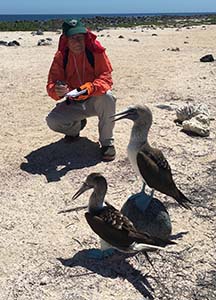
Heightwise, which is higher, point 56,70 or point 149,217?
point 56,70

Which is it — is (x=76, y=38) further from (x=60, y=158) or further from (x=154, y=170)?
(x=154, y=170)

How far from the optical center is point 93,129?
7.21 metres

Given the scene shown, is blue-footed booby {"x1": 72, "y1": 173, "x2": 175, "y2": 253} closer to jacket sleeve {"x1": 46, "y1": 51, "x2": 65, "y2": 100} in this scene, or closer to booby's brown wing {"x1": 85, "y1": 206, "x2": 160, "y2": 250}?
booby's brown wing {"x1": 85, "y1": 206, "x2": 160, "y2": 250}

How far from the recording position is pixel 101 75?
5926mm

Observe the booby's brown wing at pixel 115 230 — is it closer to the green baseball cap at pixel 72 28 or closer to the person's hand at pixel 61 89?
the person's hand at pixel 61 89

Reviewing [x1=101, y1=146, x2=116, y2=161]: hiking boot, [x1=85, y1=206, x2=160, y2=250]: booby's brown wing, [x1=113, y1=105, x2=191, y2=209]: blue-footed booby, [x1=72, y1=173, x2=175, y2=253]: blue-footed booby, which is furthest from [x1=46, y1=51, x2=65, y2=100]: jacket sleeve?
[x1=85, y1=206, x2=160, y2=250]: booby's brown wing

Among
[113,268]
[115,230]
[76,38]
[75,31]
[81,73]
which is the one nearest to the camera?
[115,230]

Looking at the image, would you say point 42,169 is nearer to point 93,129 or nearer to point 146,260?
point 93,129

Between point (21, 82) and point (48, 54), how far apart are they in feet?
17.8

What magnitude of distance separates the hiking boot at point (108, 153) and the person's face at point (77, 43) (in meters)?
1.17

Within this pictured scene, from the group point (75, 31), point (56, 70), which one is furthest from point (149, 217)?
point (56, 70)

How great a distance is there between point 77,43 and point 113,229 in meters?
2.65

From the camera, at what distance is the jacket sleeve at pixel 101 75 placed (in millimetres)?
5828

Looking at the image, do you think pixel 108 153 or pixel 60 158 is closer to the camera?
pixel 108 153
